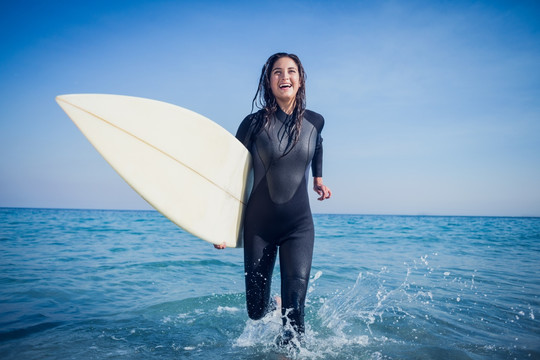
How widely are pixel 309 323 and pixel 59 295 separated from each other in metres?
3.10

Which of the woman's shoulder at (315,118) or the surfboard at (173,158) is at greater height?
the woman's shoulder at (315,118)

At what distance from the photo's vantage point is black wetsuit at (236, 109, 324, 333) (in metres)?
2.20

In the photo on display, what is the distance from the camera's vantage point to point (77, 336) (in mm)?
2861

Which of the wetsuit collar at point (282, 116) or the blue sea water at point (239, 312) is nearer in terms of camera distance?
the wetsuit collar at point (282, 116)

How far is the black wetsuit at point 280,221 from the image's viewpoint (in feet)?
7.23

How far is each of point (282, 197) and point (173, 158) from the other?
93cm

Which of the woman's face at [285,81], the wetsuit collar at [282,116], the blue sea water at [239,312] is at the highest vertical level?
the woman's face at [285,81]

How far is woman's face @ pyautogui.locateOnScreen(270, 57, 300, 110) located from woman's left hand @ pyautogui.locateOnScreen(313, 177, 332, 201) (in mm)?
658

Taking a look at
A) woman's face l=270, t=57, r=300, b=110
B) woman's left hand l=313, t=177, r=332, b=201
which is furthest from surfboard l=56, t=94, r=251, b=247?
woman's left hand l=313, t=177, r=332, b=201

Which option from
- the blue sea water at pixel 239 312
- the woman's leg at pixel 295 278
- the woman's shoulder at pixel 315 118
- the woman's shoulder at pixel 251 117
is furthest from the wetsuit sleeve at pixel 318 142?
the blue sea water at pixel 239 312

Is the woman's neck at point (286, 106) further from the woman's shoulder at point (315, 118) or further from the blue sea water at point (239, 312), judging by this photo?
the blue sea water at point (239, 312)

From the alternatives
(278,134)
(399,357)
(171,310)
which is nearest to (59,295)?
(171,310)

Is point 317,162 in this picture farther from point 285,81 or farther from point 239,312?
point 239,312

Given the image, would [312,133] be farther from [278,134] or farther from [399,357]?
[399,357]
